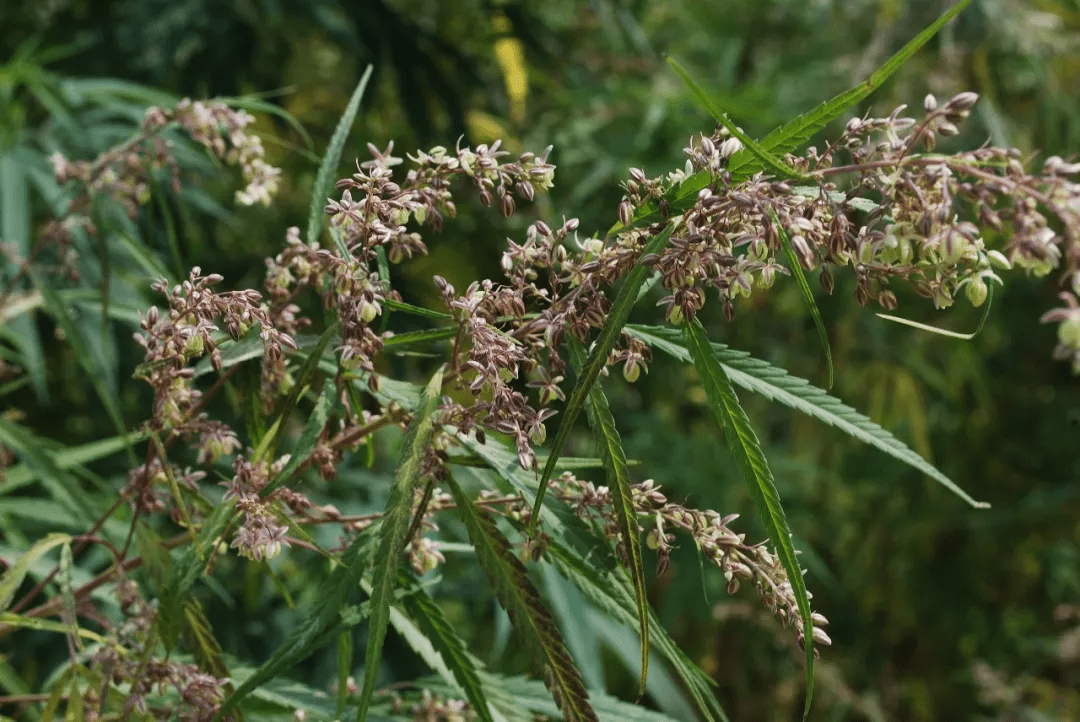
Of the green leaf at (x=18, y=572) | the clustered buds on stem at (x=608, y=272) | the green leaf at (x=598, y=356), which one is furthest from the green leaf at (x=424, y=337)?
the green leaf at (x=18, y=572)

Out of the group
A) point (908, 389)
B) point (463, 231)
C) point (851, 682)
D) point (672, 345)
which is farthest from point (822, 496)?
point (672, 345)

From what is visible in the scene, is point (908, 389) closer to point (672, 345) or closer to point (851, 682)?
point (851, 682)

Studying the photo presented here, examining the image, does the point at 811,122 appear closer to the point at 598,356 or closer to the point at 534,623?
the point at 598,356

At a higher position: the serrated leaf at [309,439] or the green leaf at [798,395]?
the serrated leaf at [309,439]

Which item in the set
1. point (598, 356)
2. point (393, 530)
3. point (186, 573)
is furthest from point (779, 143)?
point (186, 573)

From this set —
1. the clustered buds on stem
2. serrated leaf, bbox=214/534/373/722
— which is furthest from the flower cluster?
serrated leaf, bbox=214/534/373/722

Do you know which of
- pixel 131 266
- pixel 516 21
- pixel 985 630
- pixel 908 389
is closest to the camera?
pixel 131 266

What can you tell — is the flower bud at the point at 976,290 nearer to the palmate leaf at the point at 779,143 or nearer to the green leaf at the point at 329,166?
the palmate leaf at the point at 779,143
